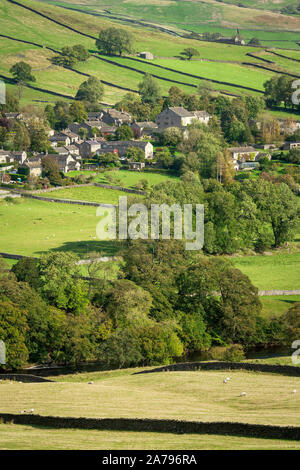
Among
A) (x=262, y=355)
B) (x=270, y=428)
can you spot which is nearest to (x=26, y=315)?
(x=262, y=355)

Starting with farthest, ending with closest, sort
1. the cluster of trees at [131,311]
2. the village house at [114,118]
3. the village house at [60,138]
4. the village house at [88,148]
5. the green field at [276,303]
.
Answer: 1. the village house at [114,118]
2. the village house at [60,138]
3. the village house at [88,148]
4. the green field at [276,303]
5. the cluster of trees at [131,311]

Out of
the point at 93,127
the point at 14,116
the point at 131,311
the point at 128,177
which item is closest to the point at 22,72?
the point at 14,116

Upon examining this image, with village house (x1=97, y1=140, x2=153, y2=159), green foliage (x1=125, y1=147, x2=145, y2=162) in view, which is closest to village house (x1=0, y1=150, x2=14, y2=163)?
village house (x1=97, y1=140, x2=153, y2=159)

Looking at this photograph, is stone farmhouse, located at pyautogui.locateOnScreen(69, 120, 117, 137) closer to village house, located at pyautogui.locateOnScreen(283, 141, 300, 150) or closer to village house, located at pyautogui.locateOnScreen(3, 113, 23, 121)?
village house, located at pyautogui.locateOnScreen(3, 113, 23, 121)

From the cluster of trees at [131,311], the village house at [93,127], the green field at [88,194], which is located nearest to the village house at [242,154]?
the village house at [93,127]

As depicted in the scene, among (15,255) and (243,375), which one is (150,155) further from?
(243,375)

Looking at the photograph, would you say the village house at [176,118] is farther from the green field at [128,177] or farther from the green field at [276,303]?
the green field at [276,303]

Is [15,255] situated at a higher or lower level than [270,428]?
lower
